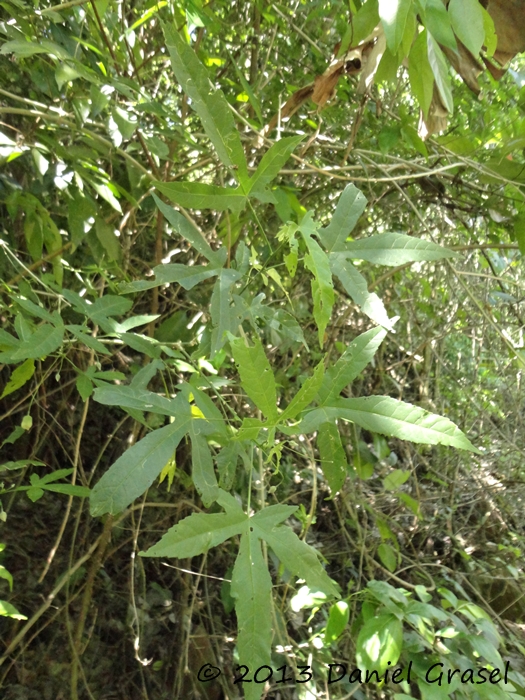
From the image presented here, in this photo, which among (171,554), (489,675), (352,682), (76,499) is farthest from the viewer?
(76,499)

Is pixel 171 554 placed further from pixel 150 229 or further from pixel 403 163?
pixel 150 229

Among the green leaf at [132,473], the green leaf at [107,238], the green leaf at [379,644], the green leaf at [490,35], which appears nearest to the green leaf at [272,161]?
the green leaf at [132,473]

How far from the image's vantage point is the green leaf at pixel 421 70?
0.70 meters

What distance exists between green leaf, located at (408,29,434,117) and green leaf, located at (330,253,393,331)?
11.0 inches

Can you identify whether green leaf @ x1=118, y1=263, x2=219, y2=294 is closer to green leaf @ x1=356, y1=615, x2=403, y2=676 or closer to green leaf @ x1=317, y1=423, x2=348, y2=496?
green leaf @ x1=317, y1=423, x2=348, y2=496

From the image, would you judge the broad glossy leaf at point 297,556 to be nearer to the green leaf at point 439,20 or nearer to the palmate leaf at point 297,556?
the palmate leaf at point 297,556

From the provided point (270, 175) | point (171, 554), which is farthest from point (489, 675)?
point (270, 175)

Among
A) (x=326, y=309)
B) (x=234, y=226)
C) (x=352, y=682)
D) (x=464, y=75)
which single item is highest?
(x=464, y=75)

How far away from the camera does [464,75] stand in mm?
871

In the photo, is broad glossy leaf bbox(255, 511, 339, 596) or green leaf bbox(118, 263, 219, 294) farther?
green leaf bbox(118, 263, 219, 294)

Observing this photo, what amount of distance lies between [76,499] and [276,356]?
2.48ft

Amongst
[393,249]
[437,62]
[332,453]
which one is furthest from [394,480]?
[437,62]

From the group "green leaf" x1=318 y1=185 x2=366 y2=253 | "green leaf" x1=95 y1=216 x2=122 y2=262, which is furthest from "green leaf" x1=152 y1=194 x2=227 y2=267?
"green leaf" x1=95 y1=216 x2=122 y2=262

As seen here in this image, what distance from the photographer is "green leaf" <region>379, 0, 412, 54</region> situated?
548 millimetres
